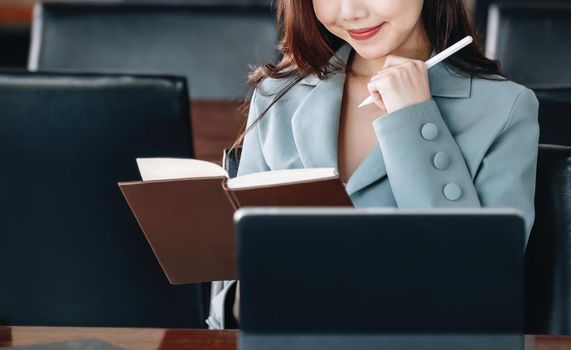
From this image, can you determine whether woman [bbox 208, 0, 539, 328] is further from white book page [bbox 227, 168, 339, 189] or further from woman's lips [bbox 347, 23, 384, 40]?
white book page [bbox 227, 168, 339, 189]

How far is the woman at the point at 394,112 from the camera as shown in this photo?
1.19 m

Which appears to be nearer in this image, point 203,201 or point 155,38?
point 203,201

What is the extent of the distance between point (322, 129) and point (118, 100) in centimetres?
40

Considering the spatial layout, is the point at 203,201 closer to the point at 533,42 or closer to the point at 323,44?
the point at 323,44

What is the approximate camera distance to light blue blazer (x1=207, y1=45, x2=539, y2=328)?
118cm

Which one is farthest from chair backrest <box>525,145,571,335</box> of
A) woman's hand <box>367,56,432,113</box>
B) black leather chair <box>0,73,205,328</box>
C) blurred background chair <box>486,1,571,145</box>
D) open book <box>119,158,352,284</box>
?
blurred background chair <box>486,1,571,145</box>

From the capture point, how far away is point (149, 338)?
1063 millimetres

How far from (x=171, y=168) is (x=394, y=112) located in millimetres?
268

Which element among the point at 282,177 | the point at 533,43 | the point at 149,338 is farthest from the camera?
the point at 533,43

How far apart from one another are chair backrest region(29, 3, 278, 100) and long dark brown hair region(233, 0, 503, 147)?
3.60 feet

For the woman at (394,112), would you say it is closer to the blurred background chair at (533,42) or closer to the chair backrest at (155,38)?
the blurred background chair at (533,42)

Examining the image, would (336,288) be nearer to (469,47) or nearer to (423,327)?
(423,327)

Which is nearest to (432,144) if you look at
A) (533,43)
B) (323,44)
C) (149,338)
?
(323,44)

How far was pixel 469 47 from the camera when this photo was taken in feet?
4.37
